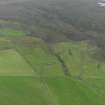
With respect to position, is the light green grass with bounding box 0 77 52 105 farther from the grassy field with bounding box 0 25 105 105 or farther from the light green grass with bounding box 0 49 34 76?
the light green grass with bounding box 0 49 34 76

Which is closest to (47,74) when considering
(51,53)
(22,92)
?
(22,92)

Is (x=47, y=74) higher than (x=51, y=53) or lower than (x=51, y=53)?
higher

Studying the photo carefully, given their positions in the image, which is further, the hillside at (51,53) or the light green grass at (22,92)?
the hillside at (51,53)

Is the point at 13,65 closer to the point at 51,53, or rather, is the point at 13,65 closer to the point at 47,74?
the point at 47,74

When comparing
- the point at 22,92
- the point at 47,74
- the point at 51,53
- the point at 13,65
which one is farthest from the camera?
the point at 51,53

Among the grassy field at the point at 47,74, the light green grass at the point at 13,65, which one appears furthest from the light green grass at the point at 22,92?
the light green grass at the point at 13,65

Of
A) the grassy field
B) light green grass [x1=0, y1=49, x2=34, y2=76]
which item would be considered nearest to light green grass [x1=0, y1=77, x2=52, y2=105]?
the grassy field

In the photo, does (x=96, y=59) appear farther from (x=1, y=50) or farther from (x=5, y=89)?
(x=5, y=89)

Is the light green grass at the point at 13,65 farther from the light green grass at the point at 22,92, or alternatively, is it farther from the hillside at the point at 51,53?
the light green grass at the point at 22,92
